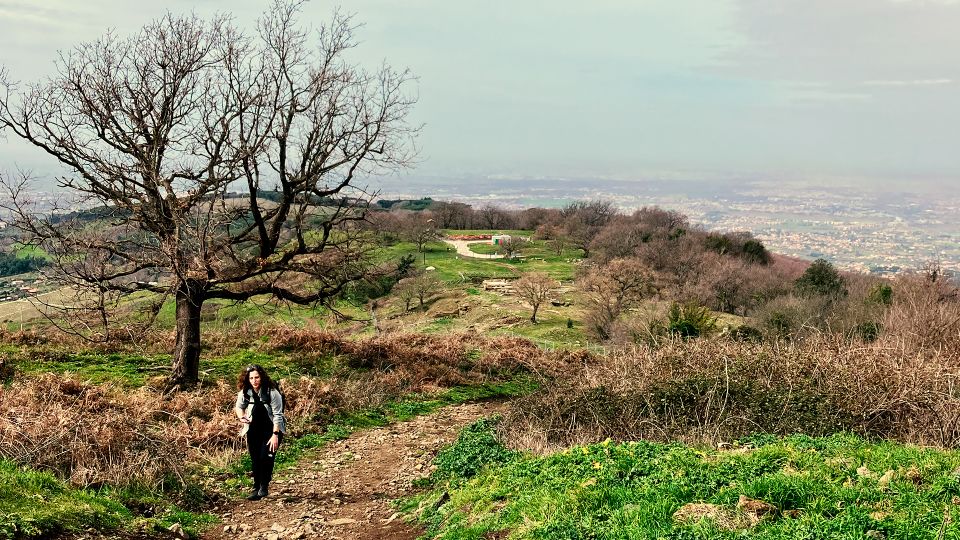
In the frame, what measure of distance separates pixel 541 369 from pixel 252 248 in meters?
9.39

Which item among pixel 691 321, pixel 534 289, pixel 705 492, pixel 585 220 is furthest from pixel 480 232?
pixel 705 492

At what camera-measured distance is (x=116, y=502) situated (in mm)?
6809

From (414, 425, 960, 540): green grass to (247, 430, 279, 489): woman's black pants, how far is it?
85.0 inches

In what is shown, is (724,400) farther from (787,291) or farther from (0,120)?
(787,291)

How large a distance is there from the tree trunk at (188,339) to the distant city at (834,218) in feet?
16.3

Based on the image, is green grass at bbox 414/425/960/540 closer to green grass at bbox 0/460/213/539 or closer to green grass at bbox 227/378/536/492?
green grass at bbox 0/460/213/539

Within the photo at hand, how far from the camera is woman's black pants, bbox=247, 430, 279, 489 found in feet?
27.0

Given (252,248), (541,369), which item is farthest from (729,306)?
(252,248)

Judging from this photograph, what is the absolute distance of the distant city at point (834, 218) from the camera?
243 ft

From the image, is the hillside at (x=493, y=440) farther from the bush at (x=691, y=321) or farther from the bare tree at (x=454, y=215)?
the bare tree at (x=454, y=215)

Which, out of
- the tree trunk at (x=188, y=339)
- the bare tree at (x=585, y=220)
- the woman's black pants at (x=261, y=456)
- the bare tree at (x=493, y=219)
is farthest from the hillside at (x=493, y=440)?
the bare tree at (x=493, y=219)

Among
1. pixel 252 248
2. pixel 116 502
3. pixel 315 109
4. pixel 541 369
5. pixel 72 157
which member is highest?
pixel 315 109

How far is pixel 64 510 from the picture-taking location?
5.96 metres

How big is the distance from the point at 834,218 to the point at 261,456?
14818 centimetres
